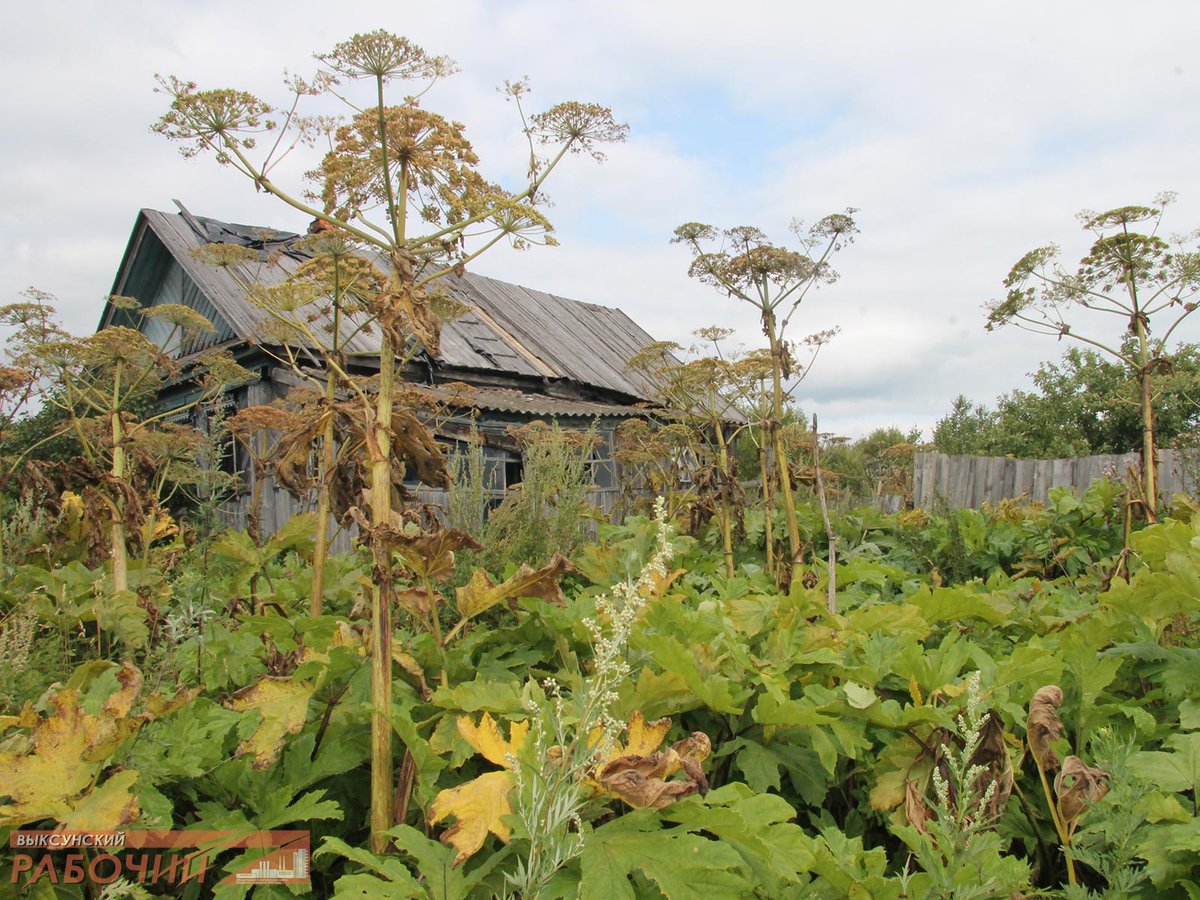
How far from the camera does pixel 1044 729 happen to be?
1782 mm

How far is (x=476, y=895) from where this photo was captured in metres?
1.48

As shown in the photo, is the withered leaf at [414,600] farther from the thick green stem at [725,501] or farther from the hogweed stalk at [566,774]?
the thick green stem at [725,501]

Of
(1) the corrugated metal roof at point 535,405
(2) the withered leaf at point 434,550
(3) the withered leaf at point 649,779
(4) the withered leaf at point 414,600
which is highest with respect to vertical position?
(1) the corrugated metal roof at point 535,405

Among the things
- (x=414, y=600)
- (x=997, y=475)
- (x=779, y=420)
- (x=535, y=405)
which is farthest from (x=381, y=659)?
(x=535, y=405)

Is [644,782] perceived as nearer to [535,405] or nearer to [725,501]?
[725,501]

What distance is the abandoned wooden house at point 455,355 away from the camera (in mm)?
11953

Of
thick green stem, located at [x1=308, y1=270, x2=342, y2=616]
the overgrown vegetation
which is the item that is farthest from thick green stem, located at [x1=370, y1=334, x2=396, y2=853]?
thick green stem, located at [x1=308, y1=270, x2=342, y2=616]

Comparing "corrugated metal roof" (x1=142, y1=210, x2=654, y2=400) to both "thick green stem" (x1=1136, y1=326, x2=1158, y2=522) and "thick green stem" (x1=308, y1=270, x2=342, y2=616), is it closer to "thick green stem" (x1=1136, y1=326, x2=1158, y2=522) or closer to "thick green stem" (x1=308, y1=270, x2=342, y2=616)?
"thick green stem" (x1=1136, y1=326, x2=1158, y2=522)

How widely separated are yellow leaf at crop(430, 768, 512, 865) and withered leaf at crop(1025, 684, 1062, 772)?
1.12 meters

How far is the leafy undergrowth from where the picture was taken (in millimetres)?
1436

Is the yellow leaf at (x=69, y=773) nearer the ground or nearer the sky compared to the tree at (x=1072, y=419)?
nearer the ground

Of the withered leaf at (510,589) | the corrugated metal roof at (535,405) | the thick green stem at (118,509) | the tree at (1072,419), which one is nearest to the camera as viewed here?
the withered leaf at (510,589)

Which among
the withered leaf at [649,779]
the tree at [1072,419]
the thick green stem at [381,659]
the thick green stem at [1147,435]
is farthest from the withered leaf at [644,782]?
the tree at [1072,419]

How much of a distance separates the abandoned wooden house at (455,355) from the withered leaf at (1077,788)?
8994 millimetres
